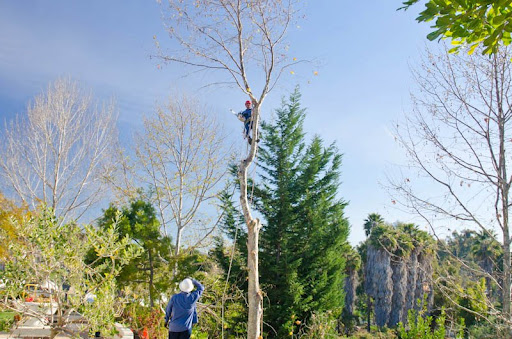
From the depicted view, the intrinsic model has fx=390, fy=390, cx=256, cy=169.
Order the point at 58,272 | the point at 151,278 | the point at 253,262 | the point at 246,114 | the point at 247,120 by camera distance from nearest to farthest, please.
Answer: the point at 253,262 < the point at 58,272 < the point at 247,120 < the point at 246,114 < the point at 151,278

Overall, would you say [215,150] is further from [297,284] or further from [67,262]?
[67,262]

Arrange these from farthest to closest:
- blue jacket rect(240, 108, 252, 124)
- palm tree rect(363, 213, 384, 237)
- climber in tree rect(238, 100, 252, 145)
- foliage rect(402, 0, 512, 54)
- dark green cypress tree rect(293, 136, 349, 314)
→ 1. palm tree rect(363, 213, 384, 237)
2. dark green cypress tree rect(293, 136, 349, 314)
3. blue jacket rect(240, 108, 252, 124)
4. climber in tree rect(238, 100, 252, 145)
5. foliage rect(402, 0, 512, 54)

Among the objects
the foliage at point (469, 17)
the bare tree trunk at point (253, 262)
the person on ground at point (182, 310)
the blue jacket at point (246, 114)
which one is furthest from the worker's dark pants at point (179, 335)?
the foliage at point (469, 17)

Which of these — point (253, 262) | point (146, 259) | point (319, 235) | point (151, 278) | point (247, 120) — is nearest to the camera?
point (253, 262)

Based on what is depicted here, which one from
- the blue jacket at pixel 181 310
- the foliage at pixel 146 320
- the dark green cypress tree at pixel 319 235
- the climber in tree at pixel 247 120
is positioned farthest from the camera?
the dark green cypress tree at pixel 319 235

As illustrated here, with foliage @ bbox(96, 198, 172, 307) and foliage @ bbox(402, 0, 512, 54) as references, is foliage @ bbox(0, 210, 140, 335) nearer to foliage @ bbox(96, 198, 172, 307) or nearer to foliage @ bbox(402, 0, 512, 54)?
foliage @ bbox(96, 198, 172, 307)

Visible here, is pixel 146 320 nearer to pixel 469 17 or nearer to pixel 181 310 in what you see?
pixel 181 310

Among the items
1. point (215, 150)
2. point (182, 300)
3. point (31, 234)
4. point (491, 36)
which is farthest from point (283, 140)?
point (491, 36)

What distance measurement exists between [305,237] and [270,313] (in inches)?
100

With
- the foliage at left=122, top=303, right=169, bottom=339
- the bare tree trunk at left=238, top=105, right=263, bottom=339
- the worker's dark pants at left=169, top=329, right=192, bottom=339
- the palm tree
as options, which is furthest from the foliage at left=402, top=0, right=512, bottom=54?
the palm tree

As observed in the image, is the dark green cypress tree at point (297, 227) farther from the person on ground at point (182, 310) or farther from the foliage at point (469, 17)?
the foliage at point (469, 17)

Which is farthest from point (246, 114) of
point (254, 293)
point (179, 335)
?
point (179, 335)

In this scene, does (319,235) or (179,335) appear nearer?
(179,335)

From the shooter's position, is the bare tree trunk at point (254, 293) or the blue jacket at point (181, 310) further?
the blue jacket at point (181, 310)
